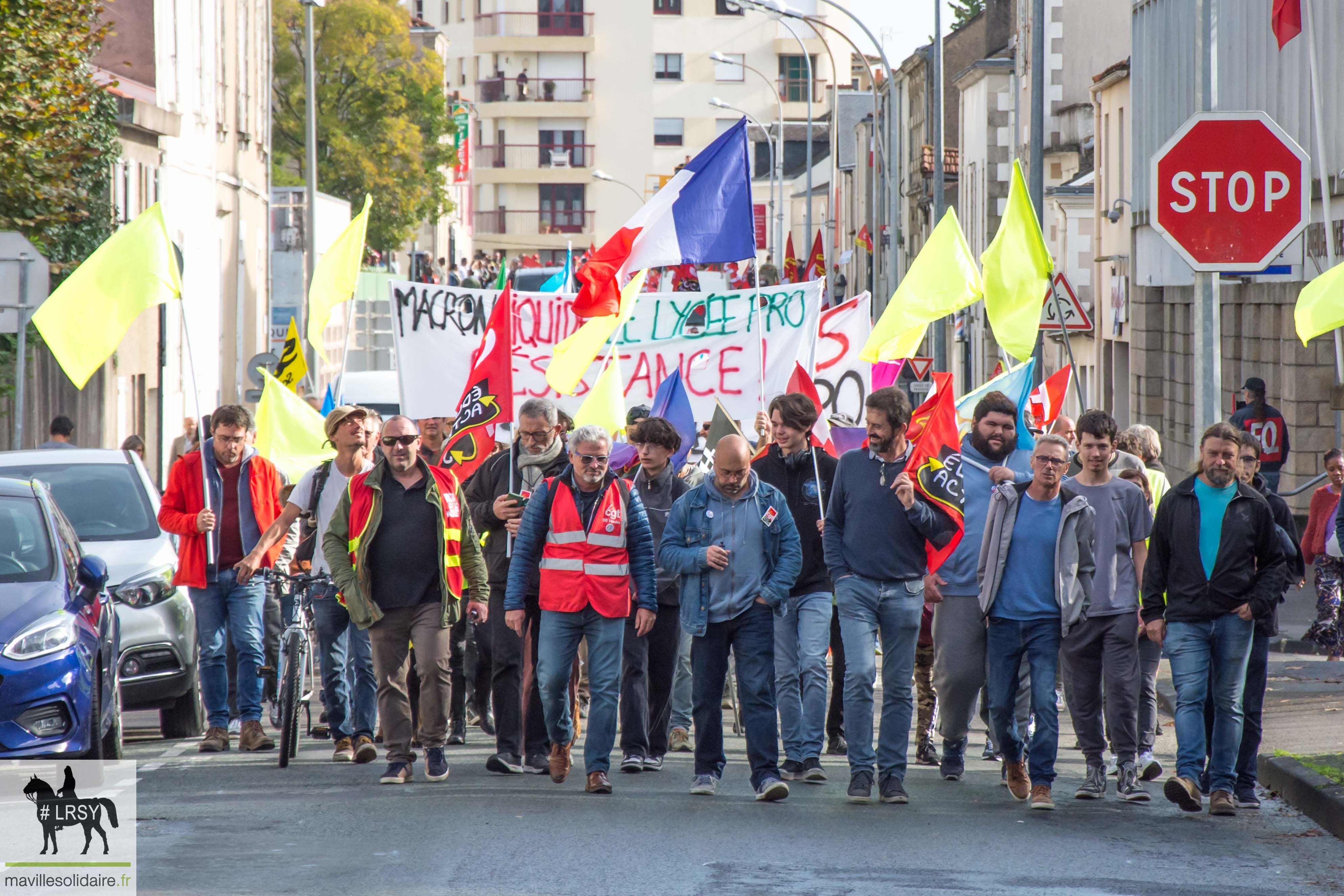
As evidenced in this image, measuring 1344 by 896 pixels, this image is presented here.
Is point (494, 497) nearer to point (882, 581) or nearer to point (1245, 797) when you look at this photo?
point (882, 581)

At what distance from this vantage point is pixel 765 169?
11100 centimetres

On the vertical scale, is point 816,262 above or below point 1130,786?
above

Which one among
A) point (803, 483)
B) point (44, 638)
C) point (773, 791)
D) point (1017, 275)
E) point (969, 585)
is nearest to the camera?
point (44, 638)

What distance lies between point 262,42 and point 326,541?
32.6 metres

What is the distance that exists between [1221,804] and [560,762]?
3140 mm

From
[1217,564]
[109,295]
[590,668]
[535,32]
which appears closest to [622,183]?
[535,32]

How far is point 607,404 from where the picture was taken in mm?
13648

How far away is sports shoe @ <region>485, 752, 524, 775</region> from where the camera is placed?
993 cm

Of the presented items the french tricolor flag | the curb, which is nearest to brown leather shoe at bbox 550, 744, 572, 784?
the curb

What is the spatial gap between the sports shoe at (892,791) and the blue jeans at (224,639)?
3.74 m

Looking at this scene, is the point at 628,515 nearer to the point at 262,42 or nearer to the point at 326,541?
the point at 326,541

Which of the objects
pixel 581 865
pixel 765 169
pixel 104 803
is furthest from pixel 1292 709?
pixel 765 169

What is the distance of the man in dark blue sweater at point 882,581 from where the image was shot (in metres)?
9.12

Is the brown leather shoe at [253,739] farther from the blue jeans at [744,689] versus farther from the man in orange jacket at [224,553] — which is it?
the blue jeans at [744,689]
